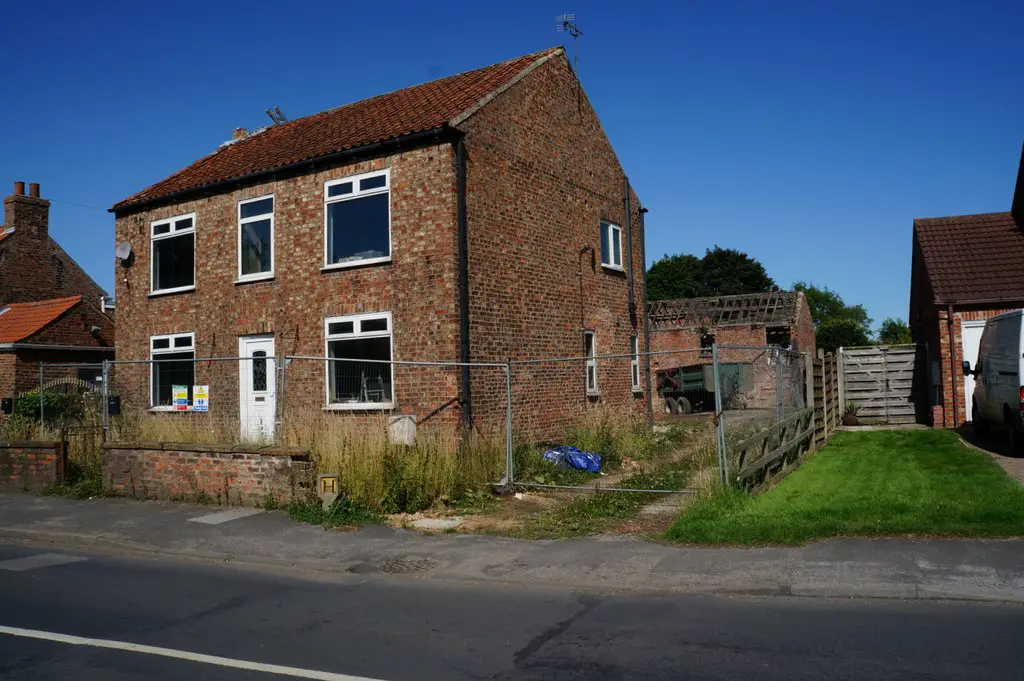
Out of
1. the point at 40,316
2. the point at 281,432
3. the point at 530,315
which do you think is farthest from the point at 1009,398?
the point at 40,316

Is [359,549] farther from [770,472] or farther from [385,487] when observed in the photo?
[770,472]

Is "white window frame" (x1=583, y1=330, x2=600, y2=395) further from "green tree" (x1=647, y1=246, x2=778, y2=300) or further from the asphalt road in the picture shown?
"green tree" (x1=647, y1=246, x2=778, y2=300)

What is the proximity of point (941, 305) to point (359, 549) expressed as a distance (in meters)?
16.2

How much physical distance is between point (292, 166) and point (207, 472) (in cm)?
702

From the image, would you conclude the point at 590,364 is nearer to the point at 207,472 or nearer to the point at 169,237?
the point at 207,472

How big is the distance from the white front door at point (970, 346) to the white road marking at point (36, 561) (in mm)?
18555

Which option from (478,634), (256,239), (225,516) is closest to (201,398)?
(256,239)

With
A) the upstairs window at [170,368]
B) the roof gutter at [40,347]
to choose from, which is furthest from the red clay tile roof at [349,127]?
the roof gutter at [40,347]

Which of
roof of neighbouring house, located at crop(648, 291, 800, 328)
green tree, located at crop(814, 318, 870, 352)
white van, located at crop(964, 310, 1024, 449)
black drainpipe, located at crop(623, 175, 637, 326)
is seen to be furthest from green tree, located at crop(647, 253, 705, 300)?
white van, located at crop(964, 310, 1024, 449)

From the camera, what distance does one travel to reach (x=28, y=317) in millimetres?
26656

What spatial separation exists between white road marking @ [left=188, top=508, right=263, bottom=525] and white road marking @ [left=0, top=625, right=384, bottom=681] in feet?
14.9

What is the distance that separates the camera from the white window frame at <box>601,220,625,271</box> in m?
19.3

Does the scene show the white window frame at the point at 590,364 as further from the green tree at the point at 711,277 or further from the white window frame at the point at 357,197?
the green tree at the point at 711,277

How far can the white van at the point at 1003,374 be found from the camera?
13.1 meters
